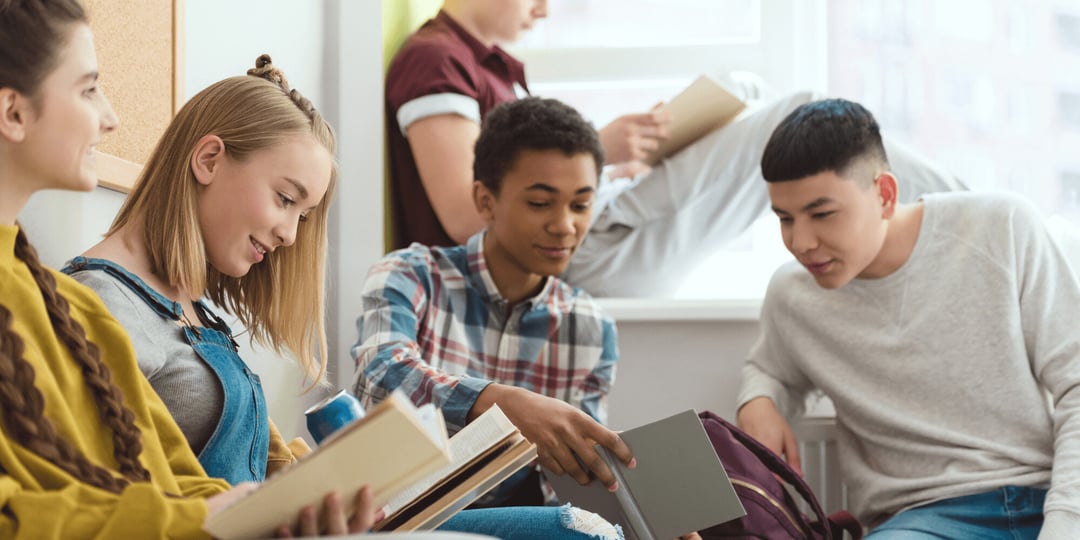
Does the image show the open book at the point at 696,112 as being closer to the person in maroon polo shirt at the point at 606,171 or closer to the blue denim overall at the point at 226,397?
the person in maroon polo shirt at the point at 606,171

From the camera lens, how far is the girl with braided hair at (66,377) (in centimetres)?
62

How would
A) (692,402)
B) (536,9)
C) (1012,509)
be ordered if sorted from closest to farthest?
(1012,509) → (692,402) → (536,9)

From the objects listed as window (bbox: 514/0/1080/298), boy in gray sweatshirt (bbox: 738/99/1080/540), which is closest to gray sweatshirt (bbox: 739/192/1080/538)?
boy in gray sweatshirt (bbox: 738/99/1080/540)

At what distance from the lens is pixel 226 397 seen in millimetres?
875

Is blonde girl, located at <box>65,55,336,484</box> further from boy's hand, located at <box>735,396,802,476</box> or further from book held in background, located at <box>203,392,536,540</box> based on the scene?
boy's hand, located at <box>735,396,802,476</box>

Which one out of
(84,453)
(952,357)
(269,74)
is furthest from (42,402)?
(952,357)

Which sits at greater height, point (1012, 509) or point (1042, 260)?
point (1042, 260)

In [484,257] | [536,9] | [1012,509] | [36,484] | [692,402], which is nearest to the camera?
[36,484]

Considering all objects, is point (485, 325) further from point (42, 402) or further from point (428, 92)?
point (42, 402)

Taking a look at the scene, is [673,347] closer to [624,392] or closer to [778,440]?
[624,392]

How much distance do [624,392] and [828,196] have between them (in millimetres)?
523

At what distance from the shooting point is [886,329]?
154cm

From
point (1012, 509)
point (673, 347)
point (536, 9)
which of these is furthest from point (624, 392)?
point (536, 9)

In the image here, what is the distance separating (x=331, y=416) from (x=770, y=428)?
0.77 meters
